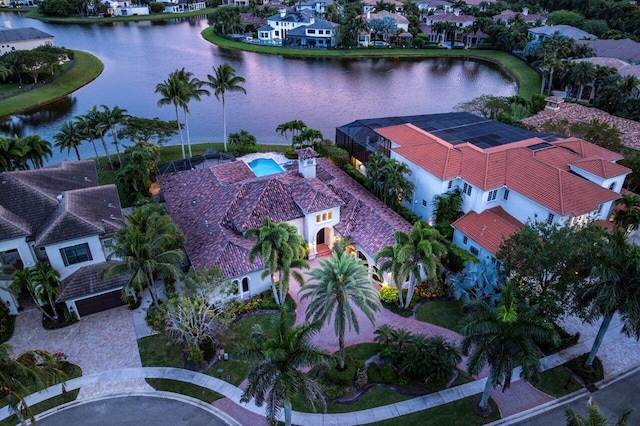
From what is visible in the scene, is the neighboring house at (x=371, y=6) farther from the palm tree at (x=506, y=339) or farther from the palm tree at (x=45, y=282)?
the palm tree at (x=506, y=339)

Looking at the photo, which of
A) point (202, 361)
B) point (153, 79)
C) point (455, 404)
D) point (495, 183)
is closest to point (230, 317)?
point (202, 361)

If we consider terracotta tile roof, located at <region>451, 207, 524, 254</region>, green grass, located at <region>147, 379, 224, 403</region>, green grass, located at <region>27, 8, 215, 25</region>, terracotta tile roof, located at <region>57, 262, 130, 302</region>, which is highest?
green grass, located at <region>27, 8, 215, 25</region>

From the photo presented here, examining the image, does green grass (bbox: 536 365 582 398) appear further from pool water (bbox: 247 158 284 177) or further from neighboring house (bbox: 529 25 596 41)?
neighboring house (bbox: 529 25 596 41)

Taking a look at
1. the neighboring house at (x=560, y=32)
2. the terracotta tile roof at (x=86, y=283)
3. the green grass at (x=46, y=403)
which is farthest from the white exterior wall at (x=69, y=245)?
the neighboring house at (x=560, y=32)

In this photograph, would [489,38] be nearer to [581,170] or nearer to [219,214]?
[581,170]

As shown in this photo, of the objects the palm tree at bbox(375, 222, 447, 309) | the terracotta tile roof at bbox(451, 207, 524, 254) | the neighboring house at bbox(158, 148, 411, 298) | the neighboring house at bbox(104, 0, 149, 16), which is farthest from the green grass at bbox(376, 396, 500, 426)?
the neighboring house at bbox(104, 0, 149, 16)
